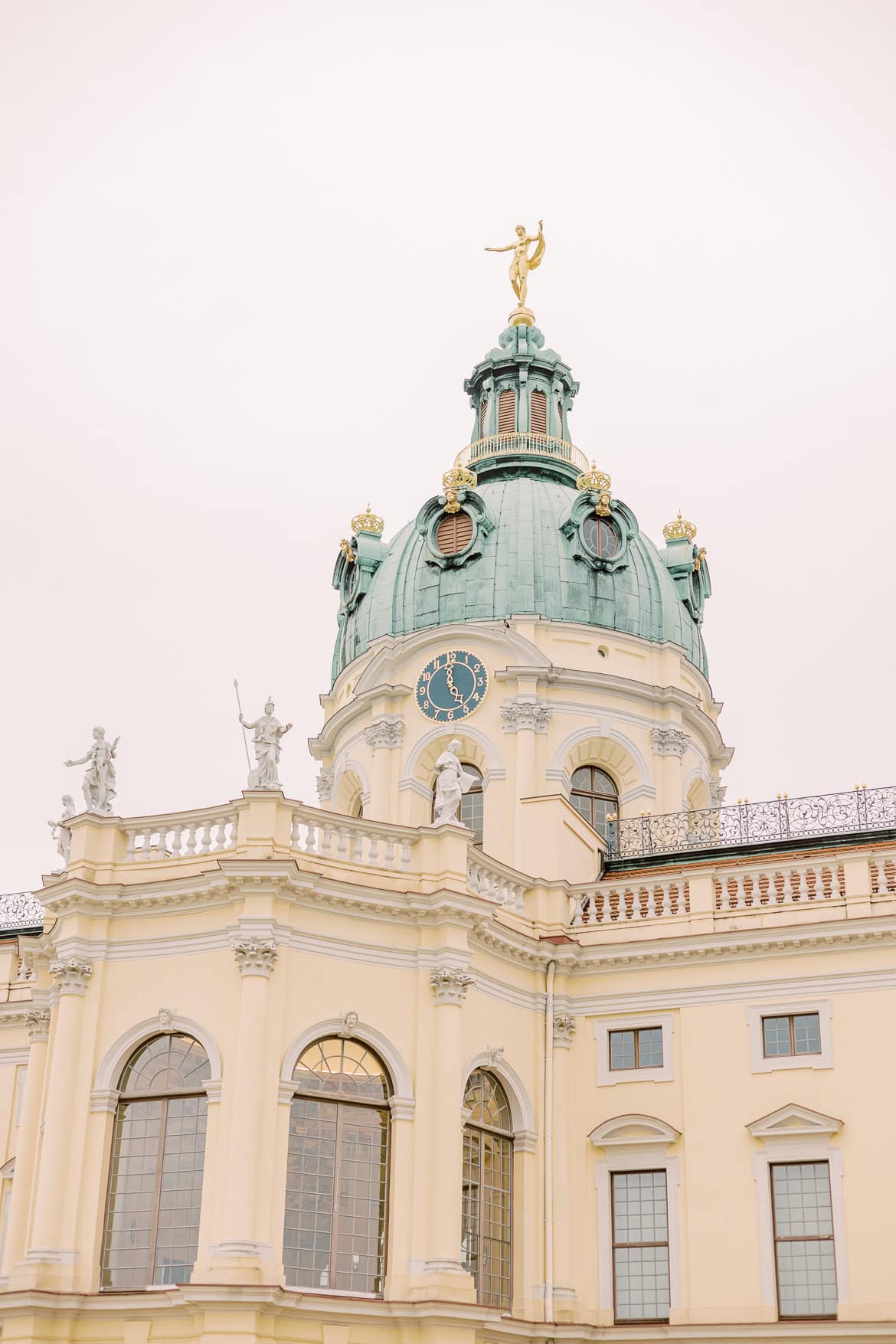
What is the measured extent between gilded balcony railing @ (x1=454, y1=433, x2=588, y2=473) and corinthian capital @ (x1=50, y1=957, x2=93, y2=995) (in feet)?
67.0

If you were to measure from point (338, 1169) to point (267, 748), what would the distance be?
7.03m

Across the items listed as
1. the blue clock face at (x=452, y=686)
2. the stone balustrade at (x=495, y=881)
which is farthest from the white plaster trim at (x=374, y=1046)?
the blue clock face at (x=452, y=686)

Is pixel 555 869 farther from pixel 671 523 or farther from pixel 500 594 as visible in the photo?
pixel 671 523

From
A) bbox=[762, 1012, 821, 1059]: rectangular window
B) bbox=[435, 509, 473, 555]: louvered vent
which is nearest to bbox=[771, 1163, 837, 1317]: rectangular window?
bbox=[762, 1012, 821, 1059]: rectangular window

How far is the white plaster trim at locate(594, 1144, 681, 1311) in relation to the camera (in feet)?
87.1

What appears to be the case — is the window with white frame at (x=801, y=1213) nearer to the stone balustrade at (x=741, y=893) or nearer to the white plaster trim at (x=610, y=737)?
the stone balustrade at (x=741, y=893)

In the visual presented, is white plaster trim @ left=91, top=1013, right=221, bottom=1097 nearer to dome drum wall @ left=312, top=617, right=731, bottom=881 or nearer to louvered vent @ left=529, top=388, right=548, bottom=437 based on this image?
dome drum wall @ left=312, top=617, right=731, bottom=881

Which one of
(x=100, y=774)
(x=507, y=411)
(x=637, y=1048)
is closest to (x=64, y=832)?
(x=100, y=774)

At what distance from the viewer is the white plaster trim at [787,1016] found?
26641 mm

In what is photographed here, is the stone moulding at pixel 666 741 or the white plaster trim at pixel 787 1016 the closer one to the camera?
the white plaster trim at pixel 787 1016

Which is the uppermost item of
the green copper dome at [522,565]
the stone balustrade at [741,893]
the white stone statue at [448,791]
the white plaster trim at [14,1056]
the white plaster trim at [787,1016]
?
the green copper dome at [522,565]

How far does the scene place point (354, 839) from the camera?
1059 inches

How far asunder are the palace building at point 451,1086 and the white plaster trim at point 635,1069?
2.3 inches

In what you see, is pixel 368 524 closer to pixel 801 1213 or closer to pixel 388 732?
pixel 388 732
